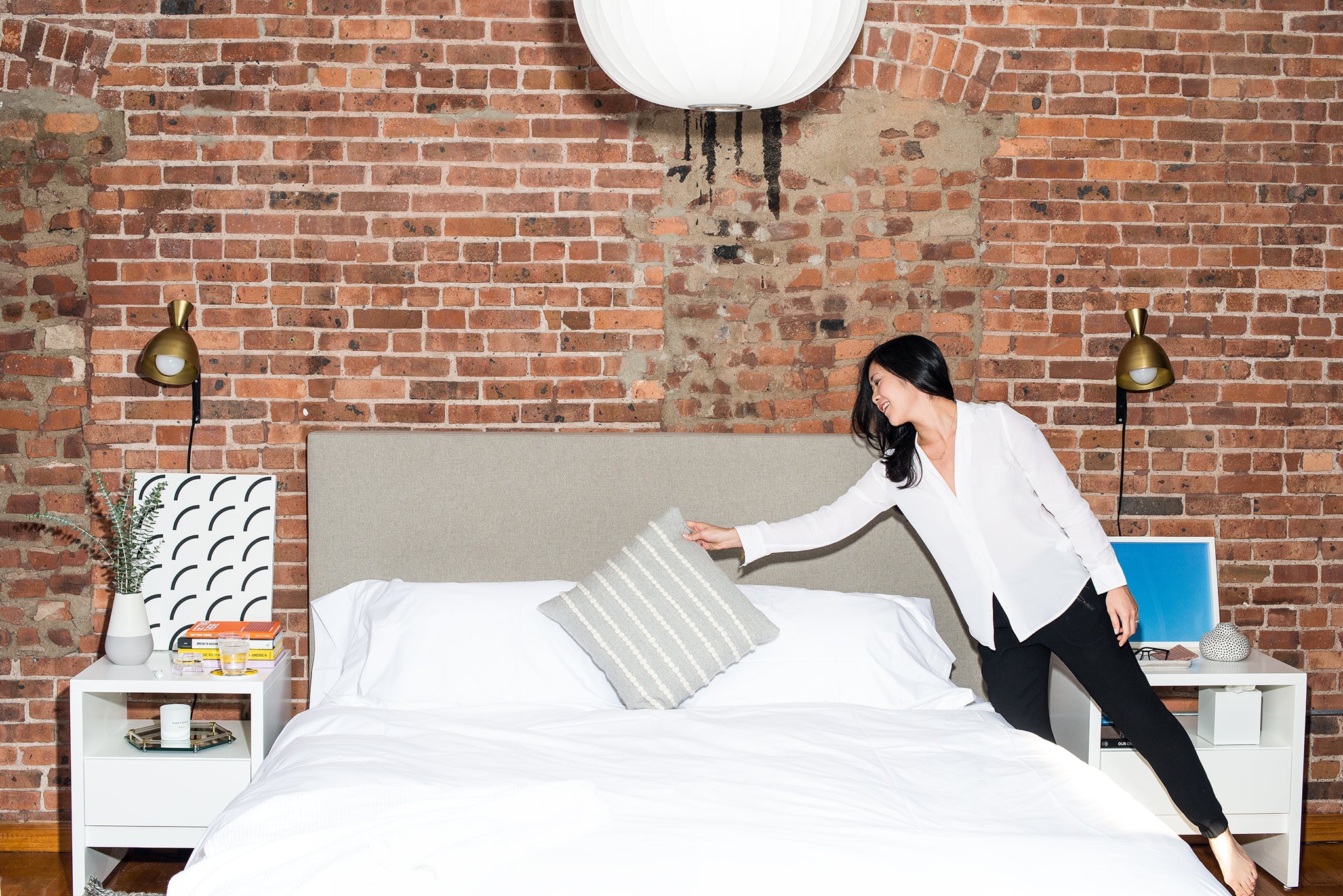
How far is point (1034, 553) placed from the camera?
2.66 meters

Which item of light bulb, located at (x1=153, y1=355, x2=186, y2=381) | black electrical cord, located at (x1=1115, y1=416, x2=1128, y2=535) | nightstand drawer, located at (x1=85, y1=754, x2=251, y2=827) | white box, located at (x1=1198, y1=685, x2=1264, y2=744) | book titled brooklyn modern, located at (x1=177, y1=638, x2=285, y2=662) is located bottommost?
nightstand drawer, located at (x1=85, y1=754, x2=251, y2=827)

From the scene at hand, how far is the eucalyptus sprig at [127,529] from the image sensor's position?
3043 millimetres

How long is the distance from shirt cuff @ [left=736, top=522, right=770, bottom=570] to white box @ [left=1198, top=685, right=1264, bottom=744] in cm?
142

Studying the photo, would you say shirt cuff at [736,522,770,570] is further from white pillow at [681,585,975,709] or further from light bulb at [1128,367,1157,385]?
light bulb at [1128,367,1157,385]

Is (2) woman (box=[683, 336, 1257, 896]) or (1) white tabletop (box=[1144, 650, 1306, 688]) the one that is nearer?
(2) woman (box=[683, 336, 1257, 896])

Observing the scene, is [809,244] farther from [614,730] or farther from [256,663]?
[256,663]

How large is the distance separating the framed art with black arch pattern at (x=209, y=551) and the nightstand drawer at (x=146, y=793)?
1.53 feet

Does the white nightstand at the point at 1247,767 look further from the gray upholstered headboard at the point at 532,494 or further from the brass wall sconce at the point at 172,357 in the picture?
the brass wall sconce at the point at 172,357

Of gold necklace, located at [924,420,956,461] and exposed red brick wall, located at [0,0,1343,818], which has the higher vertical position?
exposed red brick wall, located at [0,0,1343,818]

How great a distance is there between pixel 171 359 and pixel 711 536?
67.1 inches

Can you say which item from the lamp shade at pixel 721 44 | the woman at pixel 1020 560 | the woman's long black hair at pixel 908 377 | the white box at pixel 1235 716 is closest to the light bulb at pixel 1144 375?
the woman at pixel 1020 560

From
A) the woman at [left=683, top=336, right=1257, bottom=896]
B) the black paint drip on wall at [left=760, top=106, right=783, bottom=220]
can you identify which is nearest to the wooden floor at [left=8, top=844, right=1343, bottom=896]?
the woman at [left=683, top=336, right=1257, bottom=896]

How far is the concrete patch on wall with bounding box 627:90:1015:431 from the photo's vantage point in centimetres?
327

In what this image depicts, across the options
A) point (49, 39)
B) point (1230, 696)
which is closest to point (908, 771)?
point (1230, 696)
